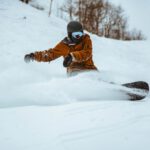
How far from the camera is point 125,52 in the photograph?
13.6 meters

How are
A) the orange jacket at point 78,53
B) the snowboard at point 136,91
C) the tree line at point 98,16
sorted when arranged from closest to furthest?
the snowboard at point 136,91
the orange jacket at point 78,53
the tree line at point 98,16

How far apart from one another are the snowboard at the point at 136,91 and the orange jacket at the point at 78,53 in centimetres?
75

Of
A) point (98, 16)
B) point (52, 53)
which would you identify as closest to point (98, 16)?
point (98, 16)

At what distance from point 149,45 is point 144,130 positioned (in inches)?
555

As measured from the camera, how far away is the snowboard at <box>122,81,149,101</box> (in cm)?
403

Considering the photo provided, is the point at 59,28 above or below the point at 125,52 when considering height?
above

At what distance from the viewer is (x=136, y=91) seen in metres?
4.09

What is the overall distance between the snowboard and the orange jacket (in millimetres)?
752

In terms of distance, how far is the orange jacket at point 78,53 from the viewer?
4.36 metres

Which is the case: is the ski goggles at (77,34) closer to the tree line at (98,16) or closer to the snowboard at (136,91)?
the snowboard at (136,91)

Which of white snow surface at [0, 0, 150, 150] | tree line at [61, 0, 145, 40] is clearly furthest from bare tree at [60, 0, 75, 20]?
white snow surface at [0, 0, 150, 150]

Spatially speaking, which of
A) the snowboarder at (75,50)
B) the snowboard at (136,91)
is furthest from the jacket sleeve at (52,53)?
the snowboard at (136,91)

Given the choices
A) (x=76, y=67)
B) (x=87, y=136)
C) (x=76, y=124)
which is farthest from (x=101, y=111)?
(x=76, y=67)

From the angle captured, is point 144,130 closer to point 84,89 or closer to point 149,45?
point 84,89
